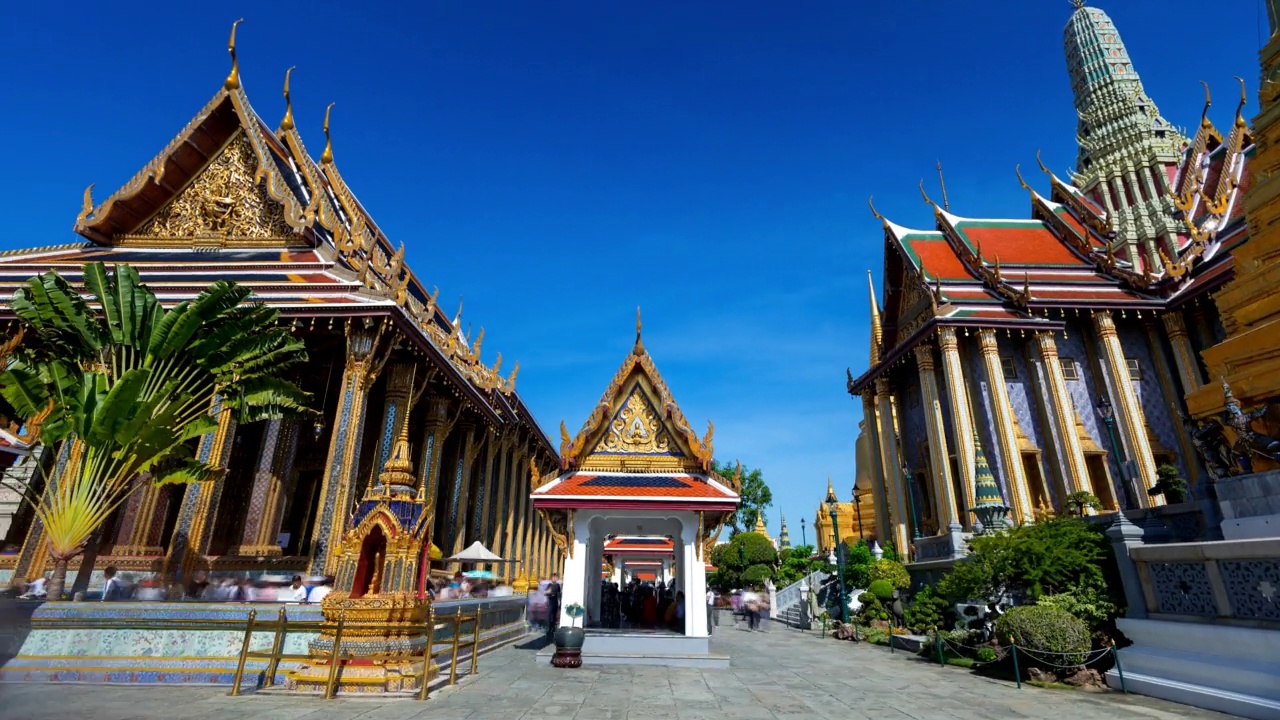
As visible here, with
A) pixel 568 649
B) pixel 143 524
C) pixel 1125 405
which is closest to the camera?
pixel 568 649

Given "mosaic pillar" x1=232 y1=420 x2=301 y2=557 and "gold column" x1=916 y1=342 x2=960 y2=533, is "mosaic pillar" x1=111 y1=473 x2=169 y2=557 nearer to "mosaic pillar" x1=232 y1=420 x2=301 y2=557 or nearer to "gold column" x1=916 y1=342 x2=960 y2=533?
"mosaic pillar" x1=232 y1=420 x2=301 y2=557

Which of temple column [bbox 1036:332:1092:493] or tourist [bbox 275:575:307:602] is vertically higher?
temple column [bbox 1036:332:1092:493]

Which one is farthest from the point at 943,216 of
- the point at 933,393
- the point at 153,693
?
the point at 153,693

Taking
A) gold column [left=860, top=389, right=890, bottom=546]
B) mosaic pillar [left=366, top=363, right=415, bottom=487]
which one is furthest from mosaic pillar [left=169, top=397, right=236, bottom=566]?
gold column [left=860, top=389, right=890, bottom=546]

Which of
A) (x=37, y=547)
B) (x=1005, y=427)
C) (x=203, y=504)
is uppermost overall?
(x=1005, y=427)

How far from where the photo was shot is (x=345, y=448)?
40.2 ft

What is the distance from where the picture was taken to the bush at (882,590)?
17375 millimetres

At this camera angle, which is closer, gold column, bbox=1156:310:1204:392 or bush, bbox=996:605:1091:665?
bush, bbox=996:605:1091:665

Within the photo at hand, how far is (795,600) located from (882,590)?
9239mm

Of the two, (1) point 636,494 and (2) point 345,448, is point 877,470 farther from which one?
(2) point 345,448

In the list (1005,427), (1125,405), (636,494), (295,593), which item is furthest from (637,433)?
(1125,405)

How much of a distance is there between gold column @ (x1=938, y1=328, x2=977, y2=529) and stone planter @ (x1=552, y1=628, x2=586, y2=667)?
13.9 m

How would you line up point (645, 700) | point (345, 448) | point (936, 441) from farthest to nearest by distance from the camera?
point (936, 441) → point (345, 448) → point (645, 700)

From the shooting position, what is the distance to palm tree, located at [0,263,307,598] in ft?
29.5
